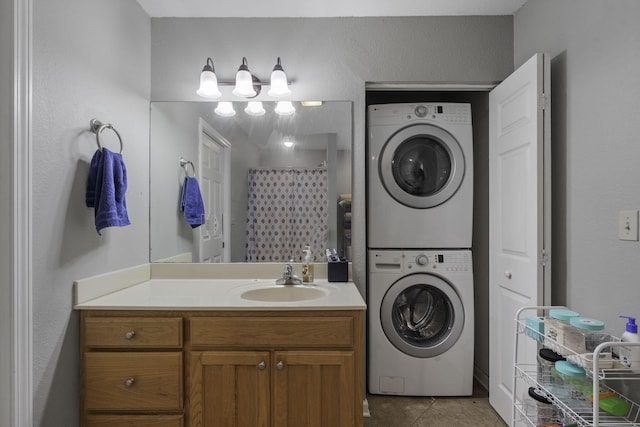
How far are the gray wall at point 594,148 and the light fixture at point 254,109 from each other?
1601 mm

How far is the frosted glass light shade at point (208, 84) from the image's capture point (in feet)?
6.46

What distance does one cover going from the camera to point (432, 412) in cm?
211

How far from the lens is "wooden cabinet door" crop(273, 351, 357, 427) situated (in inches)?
57.9

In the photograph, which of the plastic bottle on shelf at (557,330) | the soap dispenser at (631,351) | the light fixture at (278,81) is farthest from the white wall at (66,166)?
the soap dispenser at (631,351)

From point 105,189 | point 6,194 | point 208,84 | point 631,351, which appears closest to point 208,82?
point 208,84

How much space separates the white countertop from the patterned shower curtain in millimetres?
200

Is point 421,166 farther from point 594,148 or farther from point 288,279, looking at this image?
point 288,279

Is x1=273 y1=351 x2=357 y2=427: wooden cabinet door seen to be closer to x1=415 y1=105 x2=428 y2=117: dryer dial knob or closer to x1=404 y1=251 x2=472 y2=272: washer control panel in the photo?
x1=404 y1=251 x2=472 y2=272: washer control panel

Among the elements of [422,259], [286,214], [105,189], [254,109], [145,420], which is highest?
[254,109]

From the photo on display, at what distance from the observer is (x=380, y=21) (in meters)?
2.12

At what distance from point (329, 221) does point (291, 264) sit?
0.35m

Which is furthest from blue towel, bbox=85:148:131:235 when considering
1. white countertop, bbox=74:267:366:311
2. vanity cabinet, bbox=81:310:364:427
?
vanity cabinet, bbox=81:310:364:427

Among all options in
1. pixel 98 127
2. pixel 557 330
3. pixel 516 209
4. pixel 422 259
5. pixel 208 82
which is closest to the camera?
pixel 557 330

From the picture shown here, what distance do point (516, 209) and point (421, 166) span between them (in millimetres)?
657
